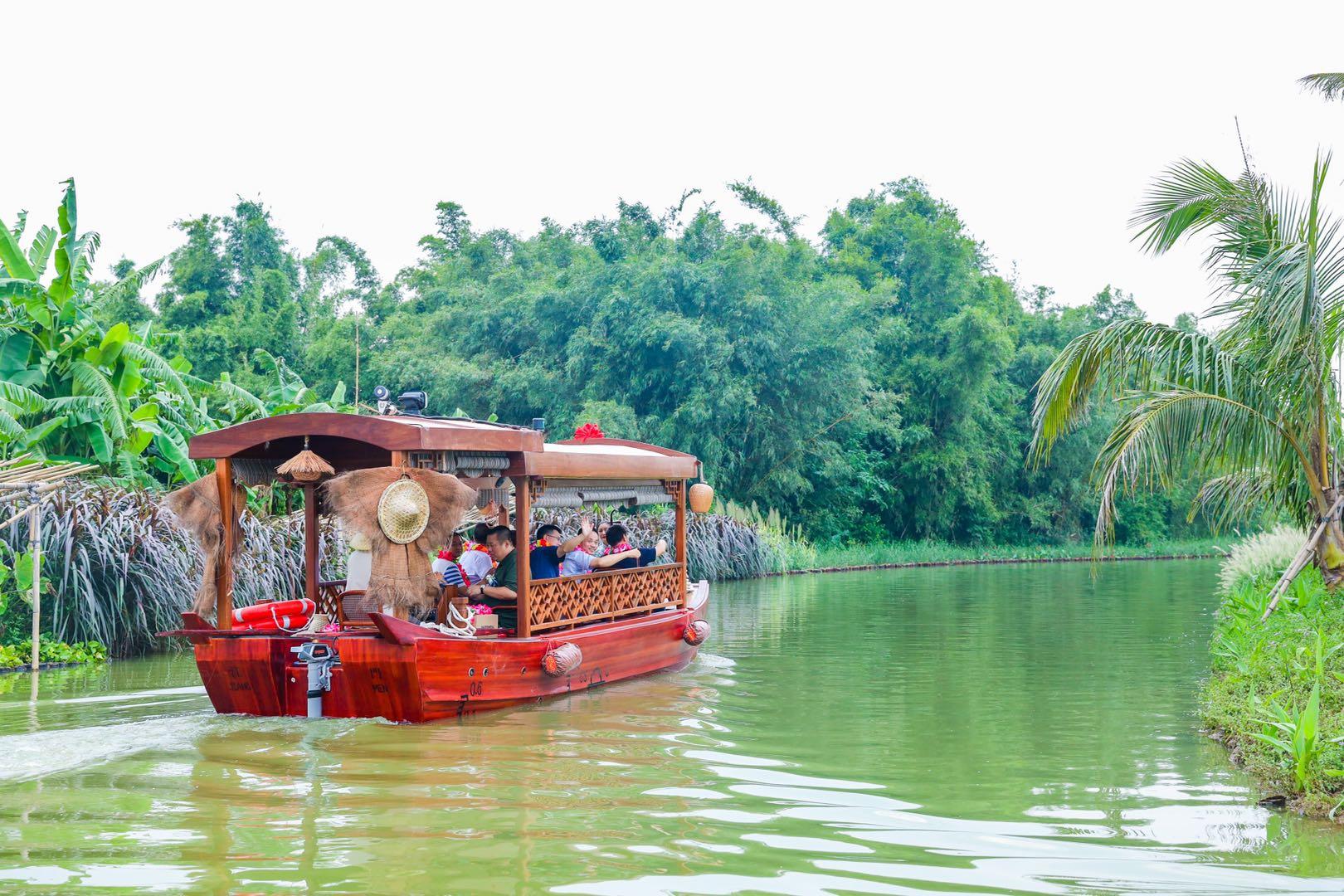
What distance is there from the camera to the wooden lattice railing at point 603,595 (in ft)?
35.0

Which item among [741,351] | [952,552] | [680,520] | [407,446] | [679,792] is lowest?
[679,792]

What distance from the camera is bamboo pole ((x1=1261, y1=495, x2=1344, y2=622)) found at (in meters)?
10.1

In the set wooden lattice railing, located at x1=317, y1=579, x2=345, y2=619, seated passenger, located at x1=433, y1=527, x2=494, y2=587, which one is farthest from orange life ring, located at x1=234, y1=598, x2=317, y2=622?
seated passenger, located at x1=433, y1=527, x2=494, y2=587

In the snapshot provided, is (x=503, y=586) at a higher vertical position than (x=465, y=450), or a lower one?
lower

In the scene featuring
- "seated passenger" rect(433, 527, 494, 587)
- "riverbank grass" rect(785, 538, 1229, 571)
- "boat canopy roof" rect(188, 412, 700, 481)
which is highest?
"boat canopy roof" rect(188, 412, 700, 481)

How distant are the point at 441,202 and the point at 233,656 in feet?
119

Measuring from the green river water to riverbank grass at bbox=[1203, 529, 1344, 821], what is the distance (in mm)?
210

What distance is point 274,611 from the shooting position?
1027 cm

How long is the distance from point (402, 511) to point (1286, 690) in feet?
18.9

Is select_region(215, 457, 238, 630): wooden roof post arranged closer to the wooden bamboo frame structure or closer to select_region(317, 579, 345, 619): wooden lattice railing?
the wooden bamboo frame structure

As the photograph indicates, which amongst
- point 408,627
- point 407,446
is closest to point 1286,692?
point 408,627

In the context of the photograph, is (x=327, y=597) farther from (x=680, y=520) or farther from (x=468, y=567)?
(x=680, y=520)

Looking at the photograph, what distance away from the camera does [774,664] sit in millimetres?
13227

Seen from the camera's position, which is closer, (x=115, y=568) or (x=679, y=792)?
(x=679, y=792)
